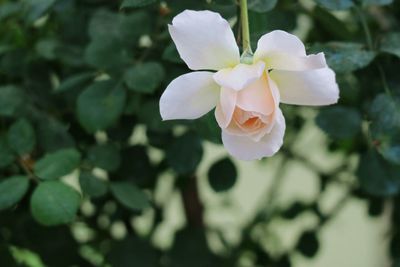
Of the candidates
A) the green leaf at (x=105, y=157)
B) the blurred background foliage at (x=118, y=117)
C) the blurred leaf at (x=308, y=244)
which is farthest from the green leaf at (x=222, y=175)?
the blurred leaf at (x=308, y=244)

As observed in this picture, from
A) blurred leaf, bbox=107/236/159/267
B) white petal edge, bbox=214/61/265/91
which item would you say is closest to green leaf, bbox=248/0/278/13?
white petal edge, bbox=214/61/265/91

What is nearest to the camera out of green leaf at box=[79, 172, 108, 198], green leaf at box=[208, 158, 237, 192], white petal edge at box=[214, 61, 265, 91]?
white petal edge at box=[214, 61, 265, 91]

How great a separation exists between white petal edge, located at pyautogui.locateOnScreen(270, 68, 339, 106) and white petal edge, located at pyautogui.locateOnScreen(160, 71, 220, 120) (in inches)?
1.4

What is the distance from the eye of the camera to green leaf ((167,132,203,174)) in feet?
1.98

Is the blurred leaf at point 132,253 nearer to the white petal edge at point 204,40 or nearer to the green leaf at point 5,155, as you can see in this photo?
the green leaf at point 5,155

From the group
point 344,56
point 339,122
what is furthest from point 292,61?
point 339,122

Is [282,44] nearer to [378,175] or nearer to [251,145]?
[251,145]

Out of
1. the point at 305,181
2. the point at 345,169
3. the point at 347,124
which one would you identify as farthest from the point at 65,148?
the point at 305,181

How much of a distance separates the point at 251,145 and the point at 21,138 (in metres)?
0.27

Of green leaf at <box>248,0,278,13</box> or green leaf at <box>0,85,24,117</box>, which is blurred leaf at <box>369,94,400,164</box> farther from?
green leaf at <box>0,85,24,117</box>

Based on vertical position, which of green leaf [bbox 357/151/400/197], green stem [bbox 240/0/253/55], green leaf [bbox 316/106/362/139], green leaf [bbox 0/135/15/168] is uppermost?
green stem [bbox 240/0/253/55]

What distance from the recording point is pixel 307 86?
354 millimetres

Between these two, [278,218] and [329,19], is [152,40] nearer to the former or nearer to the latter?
[329,19]

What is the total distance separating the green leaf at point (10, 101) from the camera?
1.89 feet
